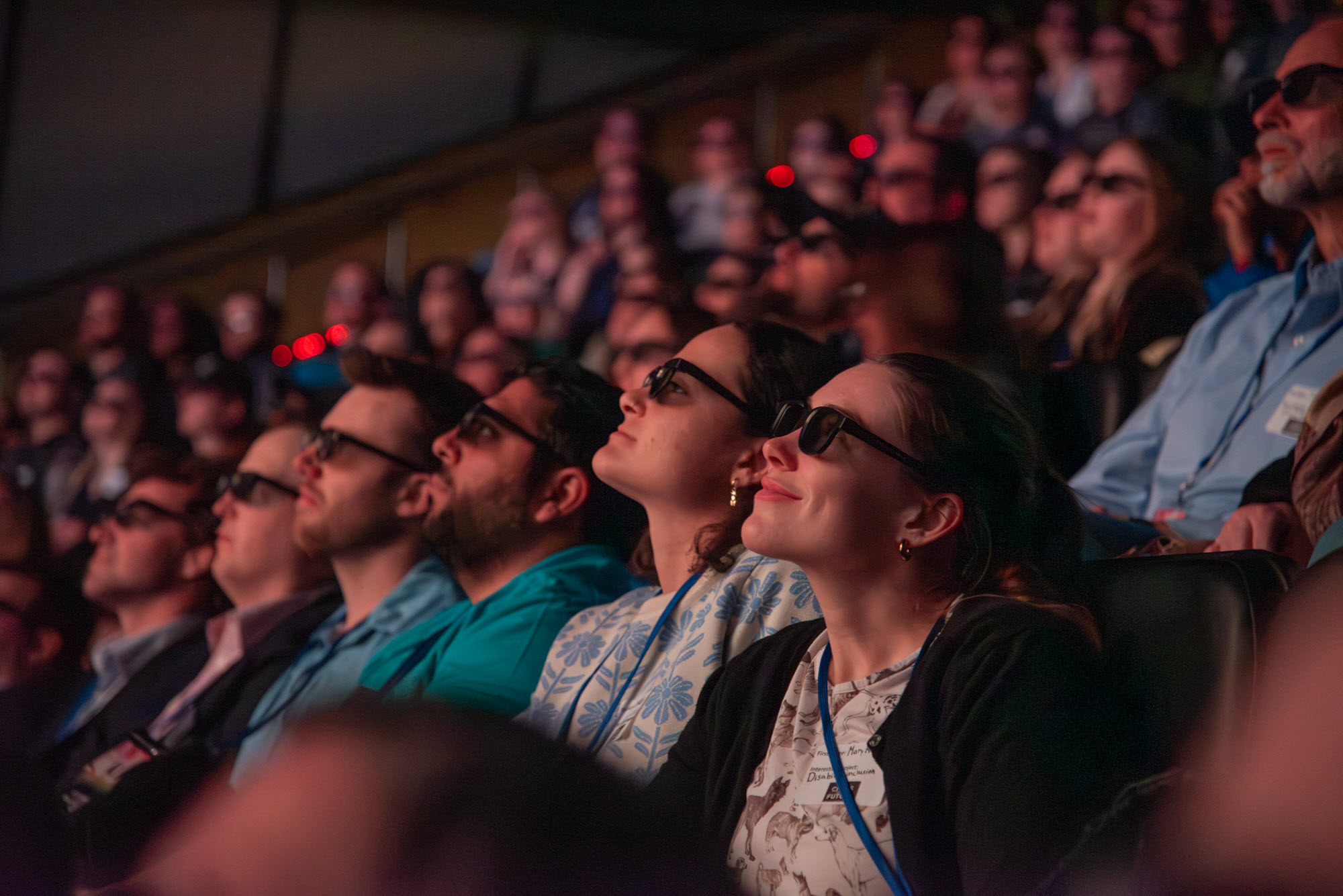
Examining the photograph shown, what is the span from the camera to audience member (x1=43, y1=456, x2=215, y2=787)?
10.5 feet

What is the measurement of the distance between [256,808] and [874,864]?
81cm

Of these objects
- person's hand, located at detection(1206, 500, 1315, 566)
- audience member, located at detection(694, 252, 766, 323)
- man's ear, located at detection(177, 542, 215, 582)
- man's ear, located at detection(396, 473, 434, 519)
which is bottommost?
man's ear, located at detection(177, 542, 215, 582)

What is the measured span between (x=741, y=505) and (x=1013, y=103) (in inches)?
129

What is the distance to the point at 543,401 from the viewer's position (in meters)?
2.58

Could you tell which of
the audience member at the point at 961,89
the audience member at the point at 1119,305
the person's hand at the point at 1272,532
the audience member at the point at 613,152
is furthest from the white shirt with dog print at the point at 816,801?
the audience member at the point at 613,152

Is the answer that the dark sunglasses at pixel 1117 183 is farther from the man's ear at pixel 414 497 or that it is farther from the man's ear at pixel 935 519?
the man's ear at pixel 935 519

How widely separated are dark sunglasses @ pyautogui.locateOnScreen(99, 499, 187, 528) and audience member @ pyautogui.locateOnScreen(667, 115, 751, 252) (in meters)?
2.43

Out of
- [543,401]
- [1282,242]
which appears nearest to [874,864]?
[543,401]

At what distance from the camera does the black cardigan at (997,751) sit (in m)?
1.22

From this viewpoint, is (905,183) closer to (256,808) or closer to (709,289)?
(709,289)

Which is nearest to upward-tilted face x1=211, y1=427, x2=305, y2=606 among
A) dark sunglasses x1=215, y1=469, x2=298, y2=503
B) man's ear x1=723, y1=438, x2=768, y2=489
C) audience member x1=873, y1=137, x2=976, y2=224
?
dark sunglasses x1=215, y1=469, x2=298, y2=503

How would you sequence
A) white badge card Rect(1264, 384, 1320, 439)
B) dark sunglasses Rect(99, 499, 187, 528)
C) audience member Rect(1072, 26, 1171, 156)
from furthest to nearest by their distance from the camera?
audience member Rect(1072, 26, 1171, 156), dark sunglasses Rect(99, 499, 187, 528), white badge card Rect(1264, 384, 1320, 439)

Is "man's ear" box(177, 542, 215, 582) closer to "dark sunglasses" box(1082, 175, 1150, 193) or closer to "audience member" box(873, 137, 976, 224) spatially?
"audience member" box(873, 137, 976, 224)

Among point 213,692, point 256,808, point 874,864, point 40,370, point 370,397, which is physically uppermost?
point 256,808
